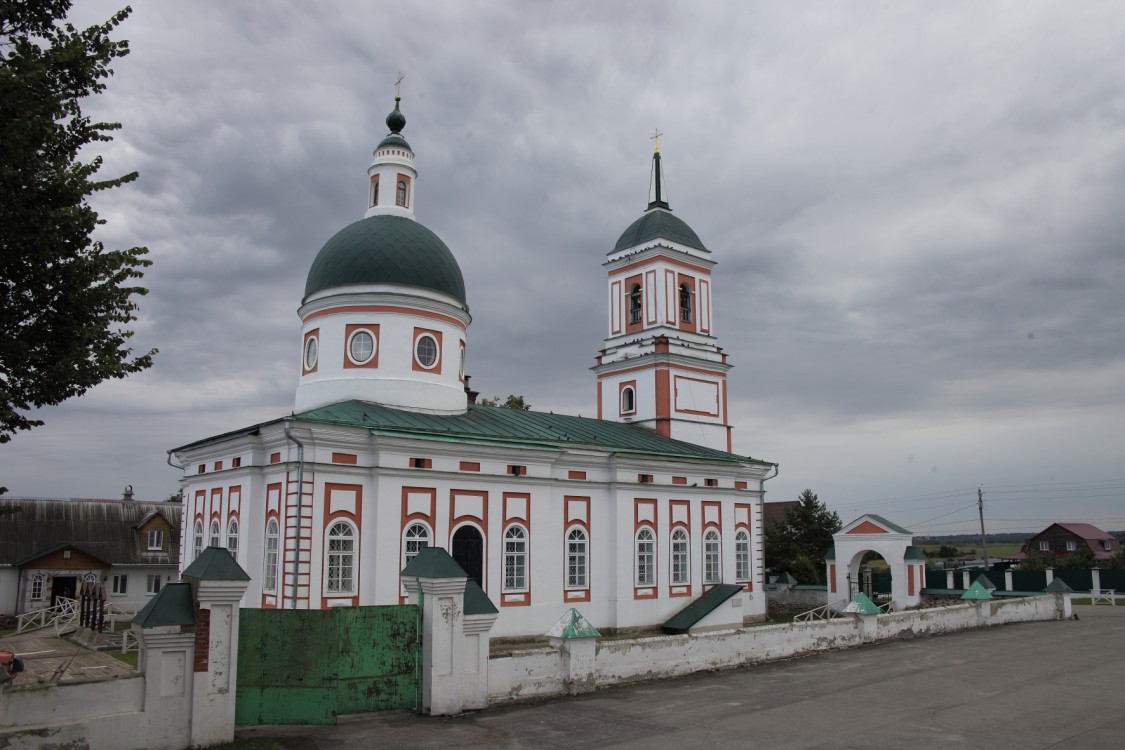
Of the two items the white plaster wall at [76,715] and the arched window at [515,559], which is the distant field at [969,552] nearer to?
the arched window at [515,559]

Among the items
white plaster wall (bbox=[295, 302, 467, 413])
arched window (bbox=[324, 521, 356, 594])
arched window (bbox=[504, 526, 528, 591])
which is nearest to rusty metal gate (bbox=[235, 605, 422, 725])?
arched window (bbox=[324, 521, 356, 594])

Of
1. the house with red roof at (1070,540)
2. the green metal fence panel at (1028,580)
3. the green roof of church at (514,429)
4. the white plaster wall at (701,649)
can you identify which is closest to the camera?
the white plaster wall at (701,649)

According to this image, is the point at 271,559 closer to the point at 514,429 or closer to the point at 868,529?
the point at 514,429

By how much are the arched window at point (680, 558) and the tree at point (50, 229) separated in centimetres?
1876

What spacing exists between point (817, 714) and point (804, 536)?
33682mm

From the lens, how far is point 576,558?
23.7 m

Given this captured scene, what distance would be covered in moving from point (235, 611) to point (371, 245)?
13916 mm

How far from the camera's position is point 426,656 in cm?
1209

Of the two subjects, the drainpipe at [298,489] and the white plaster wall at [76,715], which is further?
the drainpipe at [298,489]

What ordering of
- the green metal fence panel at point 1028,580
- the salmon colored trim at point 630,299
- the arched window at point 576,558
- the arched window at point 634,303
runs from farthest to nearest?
the green metal fence panel at point 1028,580
the arched window at point 634,303
the salmon colored trim at point 630,299
the arched window at point 576,558

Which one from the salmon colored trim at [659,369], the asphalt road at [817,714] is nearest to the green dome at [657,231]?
the salmon colored trim at [659,369]

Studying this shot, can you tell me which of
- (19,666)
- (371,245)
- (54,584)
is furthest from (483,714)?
(54,584)

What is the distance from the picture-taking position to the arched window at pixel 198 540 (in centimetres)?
2230

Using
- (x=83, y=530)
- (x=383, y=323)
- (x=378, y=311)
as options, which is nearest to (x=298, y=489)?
(x=383, y=323)
